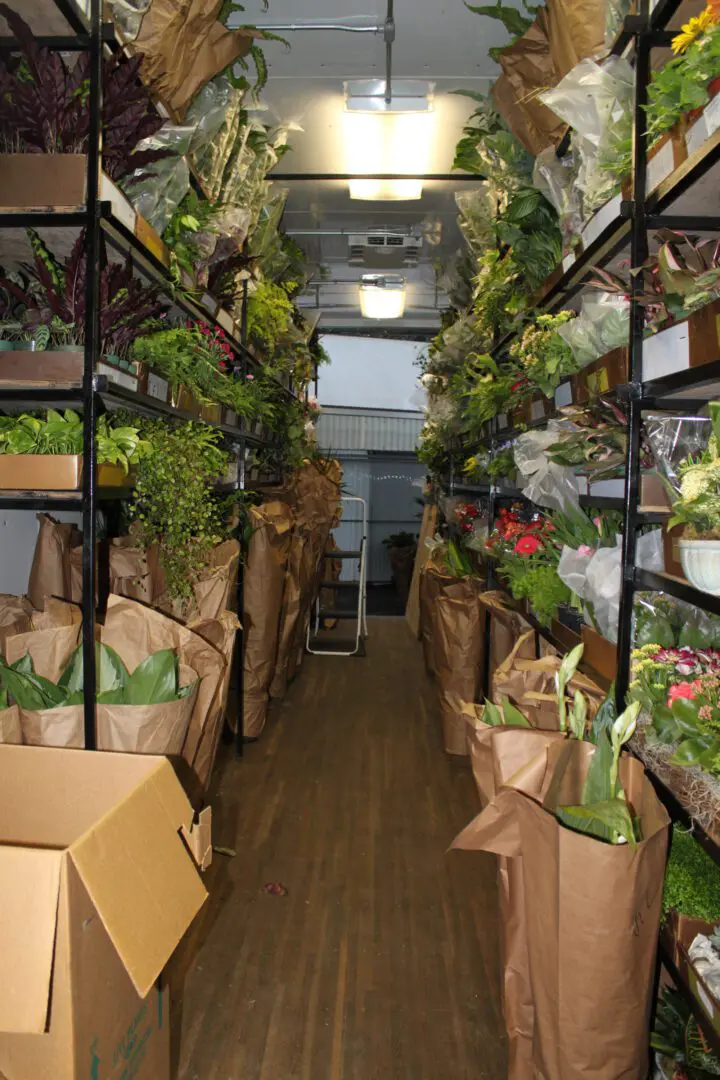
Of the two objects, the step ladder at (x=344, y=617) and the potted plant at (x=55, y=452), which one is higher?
the potted plant at (x=55, y=452)

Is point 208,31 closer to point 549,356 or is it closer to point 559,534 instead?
point 549,356

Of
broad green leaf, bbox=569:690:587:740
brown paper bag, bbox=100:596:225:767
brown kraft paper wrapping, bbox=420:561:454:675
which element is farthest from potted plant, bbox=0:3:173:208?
brown kraft paper wrapping, bbox=420:561:454:675

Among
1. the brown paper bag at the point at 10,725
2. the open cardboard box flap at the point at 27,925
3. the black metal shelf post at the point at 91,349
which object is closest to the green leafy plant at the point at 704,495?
the open cardboard box flap at the point at 27,925

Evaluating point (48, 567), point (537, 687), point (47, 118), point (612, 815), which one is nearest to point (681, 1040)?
point (612, 815)

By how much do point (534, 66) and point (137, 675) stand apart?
2387mm

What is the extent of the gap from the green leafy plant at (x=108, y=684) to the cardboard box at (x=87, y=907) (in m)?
0.57

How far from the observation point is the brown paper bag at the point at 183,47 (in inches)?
93.0

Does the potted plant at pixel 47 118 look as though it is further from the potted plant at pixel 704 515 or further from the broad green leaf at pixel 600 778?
the broad green leaf at pixel 600 778

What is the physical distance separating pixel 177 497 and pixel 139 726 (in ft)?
3.15

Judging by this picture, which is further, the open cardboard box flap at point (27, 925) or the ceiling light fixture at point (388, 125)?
the ceiling light fixture at point (388, 125)

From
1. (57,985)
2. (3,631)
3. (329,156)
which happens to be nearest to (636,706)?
(57,985)

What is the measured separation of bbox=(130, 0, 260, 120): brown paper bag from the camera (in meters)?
2.36

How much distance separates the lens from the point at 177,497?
272cm

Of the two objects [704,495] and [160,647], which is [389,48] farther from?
[704,495]
